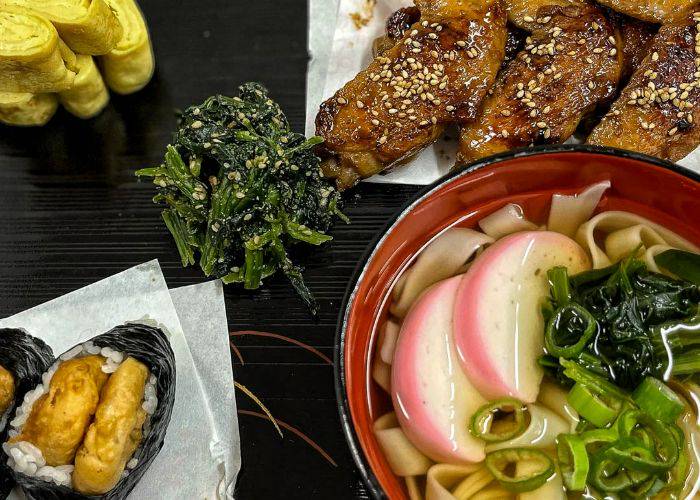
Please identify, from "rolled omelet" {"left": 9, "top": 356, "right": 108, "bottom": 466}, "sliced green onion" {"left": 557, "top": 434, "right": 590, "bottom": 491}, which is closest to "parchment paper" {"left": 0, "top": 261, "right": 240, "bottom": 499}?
"rolled omelet" {"left": 9, "top": 356, "right": 108, "bottom": 466}

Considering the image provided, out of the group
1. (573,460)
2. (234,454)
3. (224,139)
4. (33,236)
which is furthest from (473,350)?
(33,236)

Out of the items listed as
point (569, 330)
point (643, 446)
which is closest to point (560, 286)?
point (569, 330)

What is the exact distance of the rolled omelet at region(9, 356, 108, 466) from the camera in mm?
2029

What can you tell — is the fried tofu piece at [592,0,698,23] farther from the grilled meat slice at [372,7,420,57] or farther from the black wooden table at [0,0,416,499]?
the black wooden table at [0,0,416,499]

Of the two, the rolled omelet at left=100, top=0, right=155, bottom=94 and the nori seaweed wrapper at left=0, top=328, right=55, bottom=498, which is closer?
the nori seaweed wrapper at left=0, top=328, right=55, bottom=498

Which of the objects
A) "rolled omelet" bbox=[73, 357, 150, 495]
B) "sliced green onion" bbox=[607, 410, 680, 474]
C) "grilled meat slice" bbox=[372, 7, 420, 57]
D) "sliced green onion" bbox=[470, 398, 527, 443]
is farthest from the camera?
"grilled meat slice" bbox=[372, 7, 420, 57]

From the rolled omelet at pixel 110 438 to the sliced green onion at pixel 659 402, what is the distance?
1.54m

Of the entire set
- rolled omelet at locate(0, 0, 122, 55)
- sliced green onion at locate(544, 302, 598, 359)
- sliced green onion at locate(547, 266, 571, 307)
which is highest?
rolled omelet at locate(0, 0, 122, 55)

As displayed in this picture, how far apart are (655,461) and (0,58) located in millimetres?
2557

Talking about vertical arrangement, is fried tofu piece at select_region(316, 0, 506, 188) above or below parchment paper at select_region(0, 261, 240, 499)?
above

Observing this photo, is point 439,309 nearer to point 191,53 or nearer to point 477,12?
point 477,12

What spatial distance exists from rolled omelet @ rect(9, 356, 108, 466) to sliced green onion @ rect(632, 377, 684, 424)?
1.66 m

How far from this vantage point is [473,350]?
1898 mm

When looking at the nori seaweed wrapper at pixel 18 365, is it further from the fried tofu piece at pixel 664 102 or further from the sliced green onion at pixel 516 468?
the fried tofu piece at pixel 664 102
